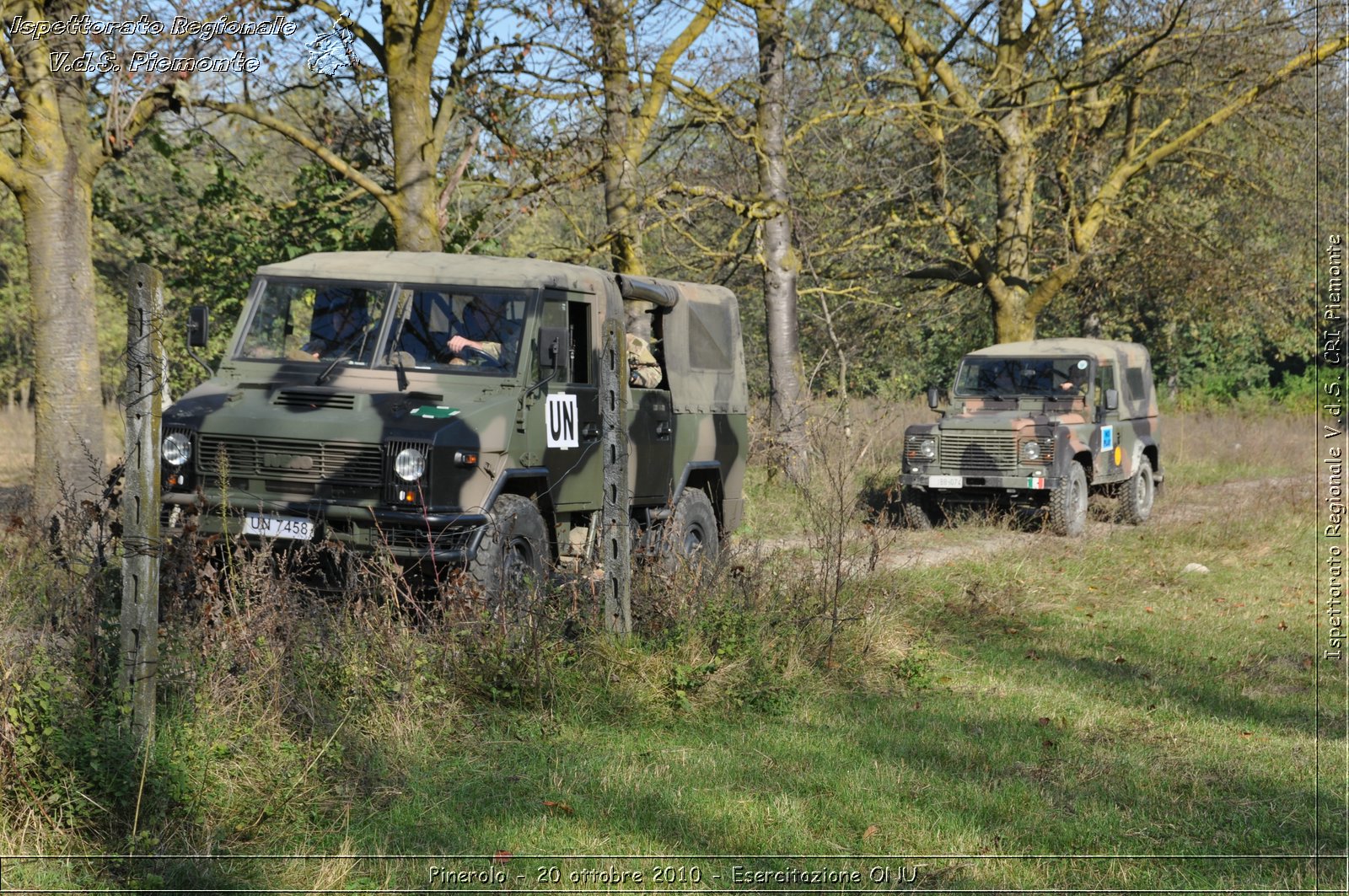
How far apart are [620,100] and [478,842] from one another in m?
11.7

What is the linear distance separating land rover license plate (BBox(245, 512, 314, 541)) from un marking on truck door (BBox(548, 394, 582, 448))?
68.5 inches

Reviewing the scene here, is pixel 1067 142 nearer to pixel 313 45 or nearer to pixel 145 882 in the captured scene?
pixel 313 45

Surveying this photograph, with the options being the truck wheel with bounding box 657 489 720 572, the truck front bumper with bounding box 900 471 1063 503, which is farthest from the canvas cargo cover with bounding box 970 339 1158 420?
the truck wheel with bounding box 657 489 720 572

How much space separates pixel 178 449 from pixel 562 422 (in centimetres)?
241

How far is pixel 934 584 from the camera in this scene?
10680 millimetres

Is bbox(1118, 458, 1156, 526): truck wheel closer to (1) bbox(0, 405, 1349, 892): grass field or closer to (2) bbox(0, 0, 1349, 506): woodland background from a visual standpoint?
(2) bbox(0, 0, 1349, 506): woodland background

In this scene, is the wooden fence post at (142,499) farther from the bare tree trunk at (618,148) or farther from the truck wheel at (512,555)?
the bare tree trunk at (618,148)

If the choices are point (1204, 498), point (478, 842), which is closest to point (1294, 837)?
point (478, 842)

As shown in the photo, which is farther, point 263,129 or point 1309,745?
point 263,129

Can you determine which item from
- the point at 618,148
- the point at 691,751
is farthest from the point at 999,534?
the point at 691,751

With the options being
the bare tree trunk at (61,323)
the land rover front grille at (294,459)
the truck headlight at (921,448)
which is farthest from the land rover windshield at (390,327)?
the truck headlight at (921,448)

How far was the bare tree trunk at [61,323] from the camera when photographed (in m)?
10.0

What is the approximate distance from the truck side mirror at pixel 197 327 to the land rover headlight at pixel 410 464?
139 cm

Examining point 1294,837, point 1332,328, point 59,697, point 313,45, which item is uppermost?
point 313,45
